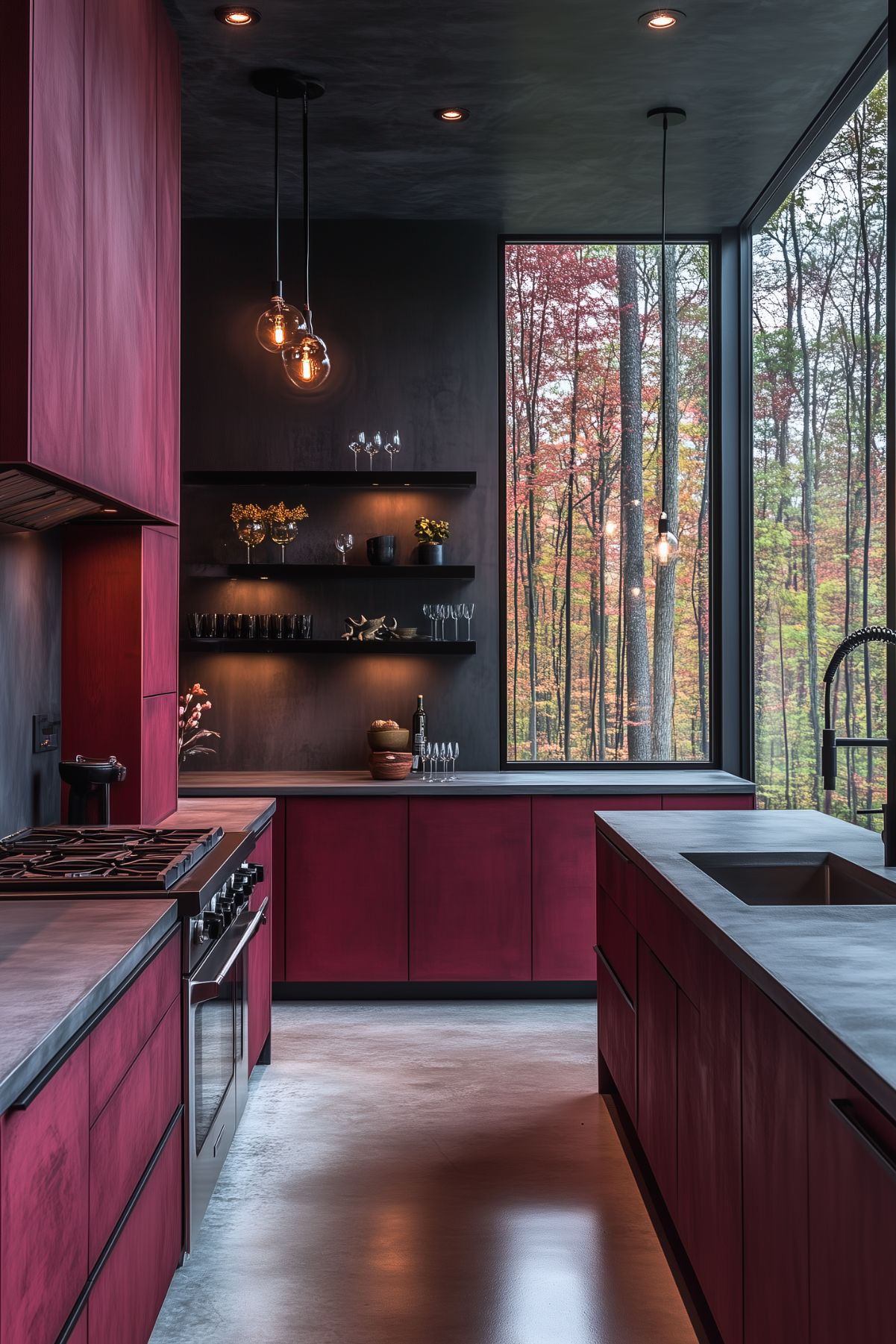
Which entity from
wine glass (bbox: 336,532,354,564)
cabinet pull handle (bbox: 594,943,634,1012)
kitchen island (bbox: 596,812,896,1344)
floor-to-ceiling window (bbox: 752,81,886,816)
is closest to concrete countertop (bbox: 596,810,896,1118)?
kitchen island (bbox: 596,812,896,1344)

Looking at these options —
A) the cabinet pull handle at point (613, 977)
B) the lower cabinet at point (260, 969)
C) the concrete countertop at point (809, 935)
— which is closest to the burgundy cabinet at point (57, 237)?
the concrete countertop at point (809, 935)

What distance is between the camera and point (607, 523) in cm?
557

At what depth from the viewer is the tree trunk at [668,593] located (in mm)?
5562

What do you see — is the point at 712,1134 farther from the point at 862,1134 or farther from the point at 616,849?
the point at 616,849

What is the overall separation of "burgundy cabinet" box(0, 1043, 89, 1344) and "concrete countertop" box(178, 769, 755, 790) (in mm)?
3081

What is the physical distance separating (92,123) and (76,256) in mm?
378

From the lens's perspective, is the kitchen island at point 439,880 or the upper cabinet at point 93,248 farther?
the kitchen island at point 439,880

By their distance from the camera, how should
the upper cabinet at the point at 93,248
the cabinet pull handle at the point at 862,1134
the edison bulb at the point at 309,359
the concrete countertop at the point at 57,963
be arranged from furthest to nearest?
the edison bulb at the point at 309,359
the upper cabinet at the point at 93,248
the concrete countertop at the point at 57,963
the cabinet pull handle at the point at 862,1134


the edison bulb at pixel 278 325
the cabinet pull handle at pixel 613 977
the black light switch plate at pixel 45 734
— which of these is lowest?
the cabinet pull handle at pixel 613 977

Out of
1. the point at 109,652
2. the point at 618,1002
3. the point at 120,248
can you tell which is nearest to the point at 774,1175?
the point at 618,1002

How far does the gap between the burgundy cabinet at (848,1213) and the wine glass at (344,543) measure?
4002 millimetres

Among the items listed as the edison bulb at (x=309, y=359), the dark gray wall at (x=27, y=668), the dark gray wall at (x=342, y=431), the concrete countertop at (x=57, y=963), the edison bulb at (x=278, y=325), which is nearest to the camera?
the concrete countertop at (x=57, y=963)

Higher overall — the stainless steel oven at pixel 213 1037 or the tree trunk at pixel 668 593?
the tree trunk at pixel 668 593

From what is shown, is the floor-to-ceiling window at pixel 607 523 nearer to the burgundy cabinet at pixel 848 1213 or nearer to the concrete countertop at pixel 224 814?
the concrete countertop at pixel 224 814
